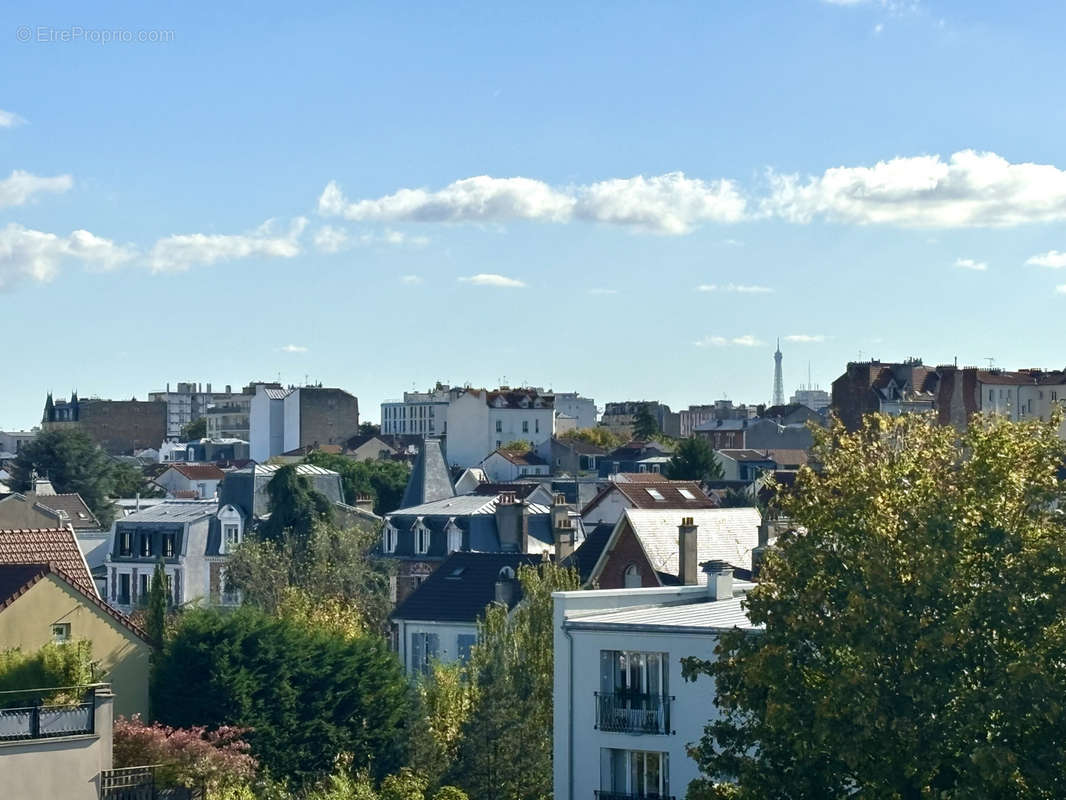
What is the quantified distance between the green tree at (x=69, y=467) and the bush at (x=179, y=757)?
258 ft

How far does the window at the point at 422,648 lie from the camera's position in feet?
168

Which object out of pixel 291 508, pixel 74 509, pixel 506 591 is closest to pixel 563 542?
pixel 506 591

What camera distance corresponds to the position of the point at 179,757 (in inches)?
1277

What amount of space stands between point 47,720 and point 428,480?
54531mm

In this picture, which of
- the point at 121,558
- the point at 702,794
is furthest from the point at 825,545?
the point at 121,558

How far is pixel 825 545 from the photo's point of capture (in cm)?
2452

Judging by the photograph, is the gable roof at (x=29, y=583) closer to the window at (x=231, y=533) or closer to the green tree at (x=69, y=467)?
the window at (x=231, y=533)

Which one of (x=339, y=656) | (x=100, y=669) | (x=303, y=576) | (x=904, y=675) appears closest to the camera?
(x=904, y=675)

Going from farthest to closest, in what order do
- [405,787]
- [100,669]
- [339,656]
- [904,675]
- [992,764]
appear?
1. [339,656]
2. [100,669]
3. [405,787]
4. [904,675]
5. [992,764]

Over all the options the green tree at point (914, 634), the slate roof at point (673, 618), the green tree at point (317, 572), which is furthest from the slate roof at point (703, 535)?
the green tree at point (914, 634)

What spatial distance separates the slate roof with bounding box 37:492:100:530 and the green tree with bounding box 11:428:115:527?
17.2 meters

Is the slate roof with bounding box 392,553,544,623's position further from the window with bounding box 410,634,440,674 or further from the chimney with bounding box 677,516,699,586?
the chimney with bounding box 677,516,699,586

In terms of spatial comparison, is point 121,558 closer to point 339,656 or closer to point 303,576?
point 303,576

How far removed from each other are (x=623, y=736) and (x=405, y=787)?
13.0 ft
